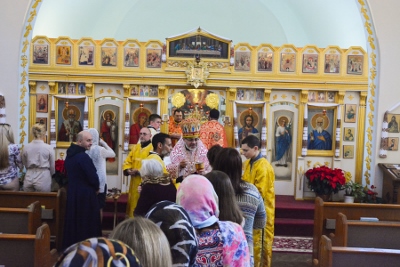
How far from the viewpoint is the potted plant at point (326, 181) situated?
8.20 m

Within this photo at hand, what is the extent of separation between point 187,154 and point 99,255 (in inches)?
161

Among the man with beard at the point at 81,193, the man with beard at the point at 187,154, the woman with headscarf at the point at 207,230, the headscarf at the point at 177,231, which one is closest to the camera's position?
the headscarf at the point at 177,231

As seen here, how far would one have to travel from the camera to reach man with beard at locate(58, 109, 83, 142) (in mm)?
9062

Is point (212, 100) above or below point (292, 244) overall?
above

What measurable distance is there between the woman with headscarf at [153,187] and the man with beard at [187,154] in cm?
106

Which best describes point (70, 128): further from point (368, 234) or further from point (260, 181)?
point (368, 234)

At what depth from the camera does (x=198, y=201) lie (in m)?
2.51

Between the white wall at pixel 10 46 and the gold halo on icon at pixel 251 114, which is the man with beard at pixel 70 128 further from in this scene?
the gold halo on icon at pixel 251 114

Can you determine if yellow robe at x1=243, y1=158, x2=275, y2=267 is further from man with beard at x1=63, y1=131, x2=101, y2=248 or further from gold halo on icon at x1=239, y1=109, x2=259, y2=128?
gold halo on icon at x1=239, y1=109, x2=259, y2=128

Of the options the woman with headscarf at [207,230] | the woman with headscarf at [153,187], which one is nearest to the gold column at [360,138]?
the woman with headscarf at [153,187]

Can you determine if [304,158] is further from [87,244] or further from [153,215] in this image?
[87,244]

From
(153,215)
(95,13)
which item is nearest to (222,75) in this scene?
(95,13)

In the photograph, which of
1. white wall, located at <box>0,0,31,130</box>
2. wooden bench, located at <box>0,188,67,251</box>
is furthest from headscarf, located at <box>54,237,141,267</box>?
white wall, located at <box>0,0,31,130</box>

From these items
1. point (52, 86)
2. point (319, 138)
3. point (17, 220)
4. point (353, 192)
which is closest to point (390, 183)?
point (353, 192)
